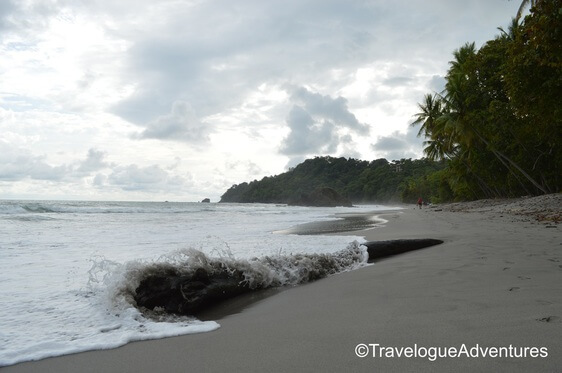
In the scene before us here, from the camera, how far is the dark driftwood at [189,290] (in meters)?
3.25

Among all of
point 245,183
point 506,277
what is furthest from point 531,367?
point 245,183

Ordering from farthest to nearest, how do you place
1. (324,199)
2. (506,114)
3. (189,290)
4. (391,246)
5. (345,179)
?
(345,179) < (324,199) < (506,114) < (391,246) < (189,290)

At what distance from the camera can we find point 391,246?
6.17 meters

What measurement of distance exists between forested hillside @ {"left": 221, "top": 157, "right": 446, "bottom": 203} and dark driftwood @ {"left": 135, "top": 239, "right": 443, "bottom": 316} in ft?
275

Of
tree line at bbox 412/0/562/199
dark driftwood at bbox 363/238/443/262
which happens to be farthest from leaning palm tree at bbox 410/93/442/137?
dark driftwood at bbox 363/238/443/262

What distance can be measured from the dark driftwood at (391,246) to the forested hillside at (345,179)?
80.1m

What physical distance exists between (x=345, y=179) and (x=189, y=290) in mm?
118081

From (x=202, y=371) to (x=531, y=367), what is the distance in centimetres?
161

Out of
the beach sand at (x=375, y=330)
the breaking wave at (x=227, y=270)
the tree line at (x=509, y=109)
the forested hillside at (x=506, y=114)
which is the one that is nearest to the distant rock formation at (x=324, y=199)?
the forested hillside at (x=506, y=114)

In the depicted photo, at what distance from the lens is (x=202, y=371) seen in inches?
77.9

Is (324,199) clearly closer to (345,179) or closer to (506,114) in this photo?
(345,179)

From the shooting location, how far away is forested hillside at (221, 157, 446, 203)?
10050 centimetres

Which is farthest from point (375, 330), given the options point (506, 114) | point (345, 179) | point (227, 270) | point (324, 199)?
point (345, 179)

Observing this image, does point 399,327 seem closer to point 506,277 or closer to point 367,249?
point 506,277
